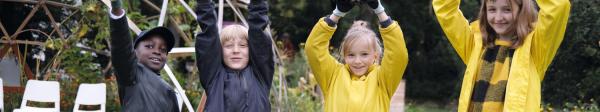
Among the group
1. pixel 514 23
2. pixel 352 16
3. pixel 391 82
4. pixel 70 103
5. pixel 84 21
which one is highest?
pixel 514 23

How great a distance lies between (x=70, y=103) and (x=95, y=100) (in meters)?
1.41

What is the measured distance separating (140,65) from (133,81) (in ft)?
0.27

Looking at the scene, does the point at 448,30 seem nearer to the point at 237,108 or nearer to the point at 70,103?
the point at 237,108

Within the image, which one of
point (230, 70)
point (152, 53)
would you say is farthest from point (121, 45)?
point (230, 70)

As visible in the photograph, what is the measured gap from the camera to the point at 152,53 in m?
3.39

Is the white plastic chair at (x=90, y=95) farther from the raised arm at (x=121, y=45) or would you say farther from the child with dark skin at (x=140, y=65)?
the raised arm at (x=121, y=45)

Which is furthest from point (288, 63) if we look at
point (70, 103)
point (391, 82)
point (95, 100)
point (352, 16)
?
point (391, 82)

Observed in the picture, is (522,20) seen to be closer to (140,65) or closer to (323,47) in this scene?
(323,47)

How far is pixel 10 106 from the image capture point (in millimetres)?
7199

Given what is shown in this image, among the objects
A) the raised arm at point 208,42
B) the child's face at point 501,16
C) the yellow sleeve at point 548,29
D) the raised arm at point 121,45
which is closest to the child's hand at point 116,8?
the raised arm at point 121,45

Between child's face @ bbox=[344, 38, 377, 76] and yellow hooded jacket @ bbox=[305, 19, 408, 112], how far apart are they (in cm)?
3

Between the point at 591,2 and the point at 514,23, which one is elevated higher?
the point at 514,23

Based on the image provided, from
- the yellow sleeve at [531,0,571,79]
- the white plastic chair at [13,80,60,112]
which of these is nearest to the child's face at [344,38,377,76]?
the yellow sleeve at [531,0,571,79]

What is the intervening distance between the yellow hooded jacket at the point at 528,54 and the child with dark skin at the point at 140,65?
1.12 m
